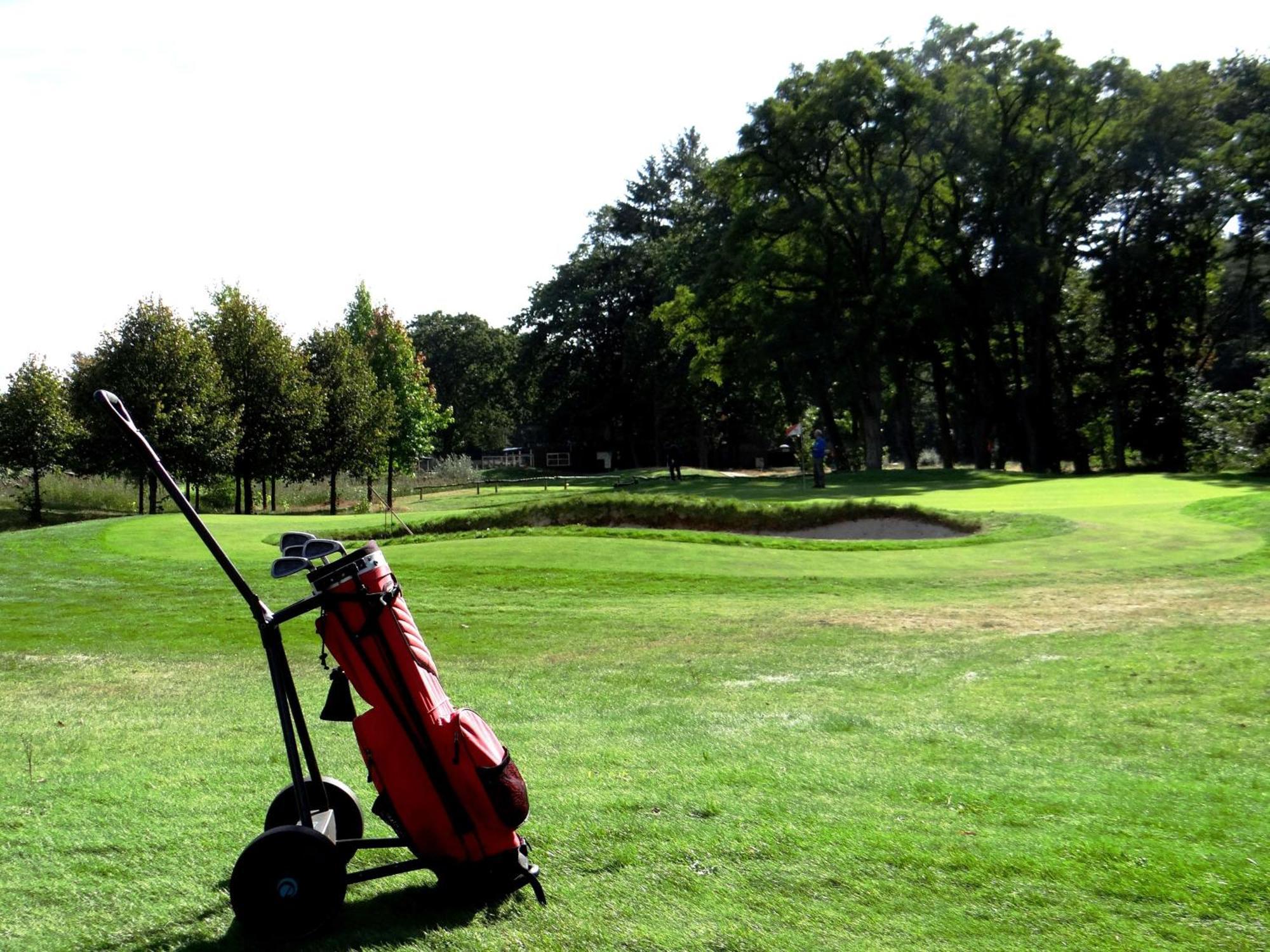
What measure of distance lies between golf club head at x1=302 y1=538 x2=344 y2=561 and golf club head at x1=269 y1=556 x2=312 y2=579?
0.04m

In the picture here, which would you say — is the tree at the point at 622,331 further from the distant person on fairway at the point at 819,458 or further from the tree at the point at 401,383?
the distant person on fairway at the point at 819,458

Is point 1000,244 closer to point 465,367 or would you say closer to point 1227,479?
point 1227,479

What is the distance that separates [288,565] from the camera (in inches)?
152

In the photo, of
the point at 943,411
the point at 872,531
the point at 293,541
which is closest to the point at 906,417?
the point at 943,411

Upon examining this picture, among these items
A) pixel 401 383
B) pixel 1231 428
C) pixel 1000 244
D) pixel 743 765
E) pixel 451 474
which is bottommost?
pixel 743 765

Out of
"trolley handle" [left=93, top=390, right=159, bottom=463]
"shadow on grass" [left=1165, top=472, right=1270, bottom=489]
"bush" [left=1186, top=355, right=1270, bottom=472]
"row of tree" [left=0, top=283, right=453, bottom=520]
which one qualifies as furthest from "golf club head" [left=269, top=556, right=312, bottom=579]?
"bush" [left=1186, top=355, right=1270, bottom=472]

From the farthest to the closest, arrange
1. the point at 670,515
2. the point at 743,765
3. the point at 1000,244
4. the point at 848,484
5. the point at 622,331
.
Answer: the point at 622,331
the point at 1000,244
the point at 848,484
the point at 670,515
the point at 743,765

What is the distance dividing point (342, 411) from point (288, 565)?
4498 cm

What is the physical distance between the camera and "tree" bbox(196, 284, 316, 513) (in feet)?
143

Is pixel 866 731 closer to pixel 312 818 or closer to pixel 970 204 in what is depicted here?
pixel 312 818

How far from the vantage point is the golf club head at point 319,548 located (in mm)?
3996

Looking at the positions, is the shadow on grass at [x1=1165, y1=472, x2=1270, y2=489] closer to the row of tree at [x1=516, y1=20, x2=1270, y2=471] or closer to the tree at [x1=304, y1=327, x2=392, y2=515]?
the row of tree at [x1=516, y1=20, x2=1270, y2=471]

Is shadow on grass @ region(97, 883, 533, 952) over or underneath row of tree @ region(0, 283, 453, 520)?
underneath

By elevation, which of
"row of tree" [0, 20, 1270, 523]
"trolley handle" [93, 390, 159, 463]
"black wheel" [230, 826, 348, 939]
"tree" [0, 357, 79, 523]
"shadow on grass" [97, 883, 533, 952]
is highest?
"row of tree" [0, 20, 1270, 523]
